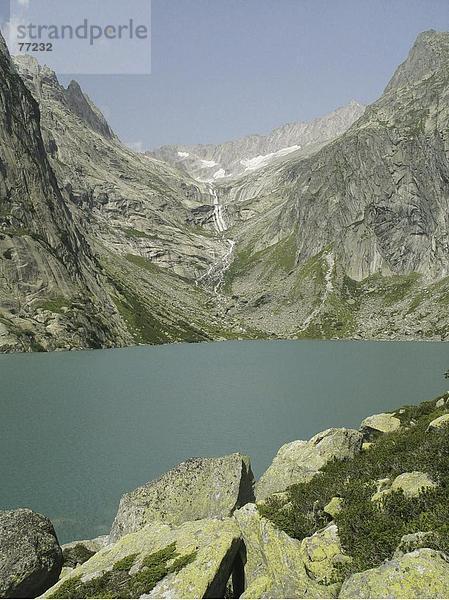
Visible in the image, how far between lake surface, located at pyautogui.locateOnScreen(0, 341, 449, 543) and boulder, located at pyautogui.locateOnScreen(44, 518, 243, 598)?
12.4 metres

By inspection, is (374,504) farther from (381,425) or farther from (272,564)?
(381,425)

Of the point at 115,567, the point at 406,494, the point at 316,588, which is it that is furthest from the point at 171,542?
the point at 406,494

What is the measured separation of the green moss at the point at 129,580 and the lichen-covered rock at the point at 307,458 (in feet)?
28.3

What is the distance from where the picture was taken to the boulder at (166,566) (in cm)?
1092

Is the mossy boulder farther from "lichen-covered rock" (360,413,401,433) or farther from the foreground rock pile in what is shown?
the foreground rock pile

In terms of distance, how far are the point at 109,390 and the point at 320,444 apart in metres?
49.3

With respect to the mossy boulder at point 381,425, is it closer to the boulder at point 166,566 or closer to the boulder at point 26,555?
the boulder at point 166,566

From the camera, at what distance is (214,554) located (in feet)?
39.0

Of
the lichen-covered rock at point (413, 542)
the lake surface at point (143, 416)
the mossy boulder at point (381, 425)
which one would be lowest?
the lake surface at point (143, 416)

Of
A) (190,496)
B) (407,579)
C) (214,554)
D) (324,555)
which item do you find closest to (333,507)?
(324,555)

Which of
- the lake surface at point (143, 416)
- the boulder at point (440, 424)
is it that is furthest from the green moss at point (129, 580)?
the boulder at point (440, 424)

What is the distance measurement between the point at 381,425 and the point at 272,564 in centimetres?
1940

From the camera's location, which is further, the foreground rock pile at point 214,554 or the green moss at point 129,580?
the green moss at point 129,580

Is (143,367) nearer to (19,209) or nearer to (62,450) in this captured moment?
→ (62,450)
